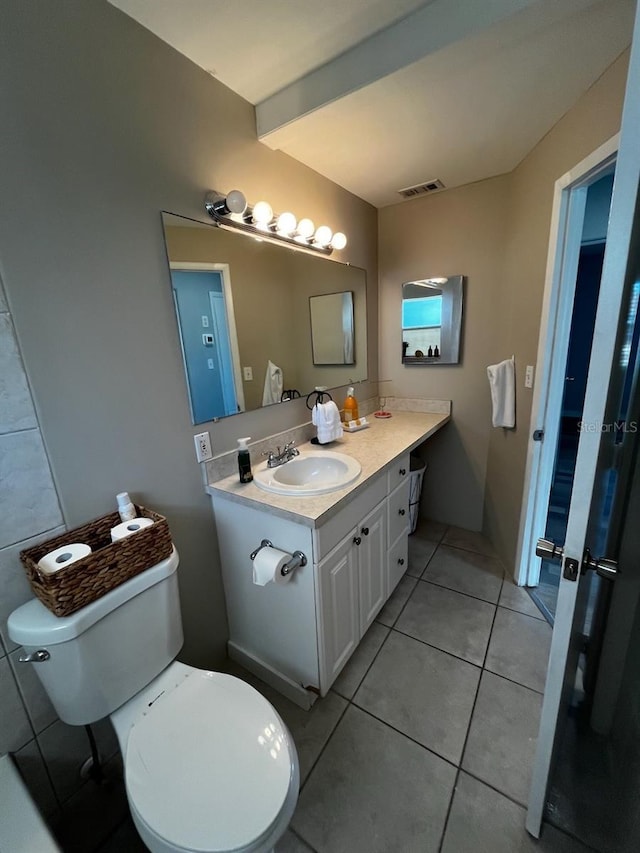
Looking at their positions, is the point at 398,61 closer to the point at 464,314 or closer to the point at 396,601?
the point at 464,314

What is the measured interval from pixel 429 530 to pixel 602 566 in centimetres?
182

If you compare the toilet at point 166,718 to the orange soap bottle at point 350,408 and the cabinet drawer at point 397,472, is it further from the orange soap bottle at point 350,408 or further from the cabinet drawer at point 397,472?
the orange soap bottle at point 350,408

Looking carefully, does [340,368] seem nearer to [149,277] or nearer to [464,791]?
[149,277]

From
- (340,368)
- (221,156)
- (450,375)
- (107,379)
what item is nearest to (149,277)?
(107,379)

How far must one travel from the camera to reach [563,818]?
3.23 ft

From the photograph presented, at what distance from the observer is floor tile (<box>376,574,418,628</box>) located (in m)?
1.73

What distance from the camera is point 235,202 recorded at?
1234 millimetres

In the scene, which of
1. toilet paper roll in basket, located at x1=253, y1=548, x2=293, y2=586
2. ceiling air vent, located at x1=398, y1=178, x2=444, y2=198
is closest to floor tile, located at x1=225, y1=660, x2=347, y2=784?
toilet paper roll in basket, located at x1=253, y1=548, x2=293, y2=586

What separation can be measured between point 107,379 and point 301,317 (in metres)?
1.03

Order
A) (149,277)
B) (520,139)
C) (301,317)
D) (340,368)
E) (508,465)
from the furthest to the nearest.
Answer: (340,368) → (508,465) → (301,317) → (520,139) → (149,277)

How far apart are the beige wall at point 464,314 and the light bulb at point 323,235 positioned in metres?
0.72

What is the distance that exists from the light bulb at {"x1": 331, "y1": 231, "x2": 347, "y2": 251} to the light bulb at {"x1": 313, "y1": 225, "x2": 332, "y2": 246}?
5cm

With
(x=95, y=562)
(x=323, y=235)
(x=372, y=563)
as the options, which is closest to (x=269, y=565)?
(x=95, y=562)

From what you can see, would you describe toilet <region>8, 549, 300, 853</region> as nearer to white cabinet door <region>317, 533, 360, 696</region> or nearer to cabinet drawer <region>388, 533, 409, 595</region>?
white cabinet door <region>317, 533, 360, 696</region>
